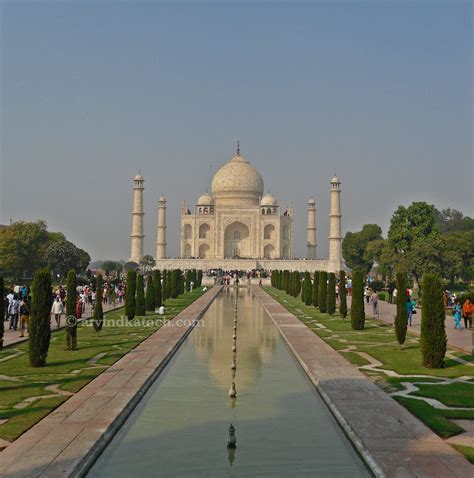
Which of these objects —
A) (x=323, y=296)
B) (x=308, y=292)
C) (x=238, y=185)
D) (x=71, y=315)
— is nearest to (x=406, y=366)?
(x=71, y=315)

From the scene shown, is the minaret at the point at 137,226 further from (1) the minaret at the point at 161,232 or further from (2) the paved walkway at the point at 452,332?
(2) the paved walkway at the point at 452,332

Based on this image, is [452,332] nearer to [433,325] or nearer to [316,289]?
[433,325]

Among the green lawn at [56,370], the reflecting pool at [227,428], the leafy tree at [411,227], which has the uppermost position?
the leafy tree at [411,227]

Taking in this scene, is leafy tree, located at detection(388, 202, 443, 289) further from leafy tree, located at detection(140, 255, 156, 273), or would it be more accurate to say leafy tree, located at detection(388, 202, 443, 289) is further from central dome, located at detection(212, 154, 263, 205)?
central dome, located at detection(212, 154, 263, 205)

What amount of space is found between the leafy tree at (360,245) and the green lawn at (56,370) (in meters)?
40.7

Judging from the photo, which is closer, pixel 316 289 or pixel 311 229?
pixel 316 289

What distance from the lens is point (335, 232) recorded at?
54.9 metres

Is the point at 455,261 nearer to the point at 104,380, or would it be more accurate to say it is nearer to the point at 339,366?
Result: the point at 339,366

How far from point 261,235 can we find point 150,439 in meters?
53.5

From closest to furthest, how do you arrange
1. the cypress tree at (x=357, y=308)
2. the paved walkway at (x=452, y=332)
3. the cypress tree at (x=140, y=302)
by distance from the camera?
the paved walkway at (x=452, y=332) < the cypress tree at (x=357, y=308) < the cypress tree at (x=140, y=302)

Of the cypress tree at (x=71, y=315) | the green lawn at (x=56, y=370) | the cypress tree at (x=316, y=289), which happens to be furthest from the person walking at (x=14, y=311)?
the cypress tree at (x=316, y=289)

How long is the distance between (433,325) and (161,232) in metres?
49.5

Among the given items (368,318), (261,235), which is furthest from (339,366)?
(261,235)

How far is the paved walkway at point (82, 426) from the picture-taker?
4914 millimetres
